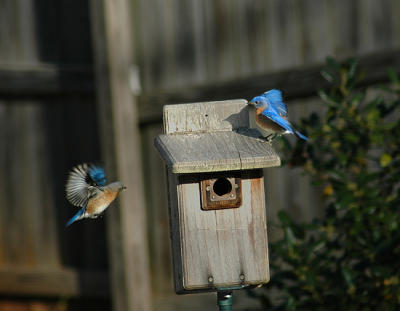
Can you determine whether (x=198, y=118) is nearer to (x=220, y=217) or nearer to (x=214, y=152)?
(x=214, y=152)

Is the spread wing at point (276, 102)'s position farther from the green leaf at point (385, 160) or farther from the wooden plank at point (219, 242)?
the green leaf at point (385, 160)

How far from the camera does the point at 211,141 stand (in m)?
2.39

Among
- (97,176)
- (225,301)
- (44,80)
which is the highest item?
(44,80)

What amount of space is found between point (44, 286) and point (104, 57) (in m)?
1.79

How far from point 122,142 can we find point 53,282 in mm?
1288

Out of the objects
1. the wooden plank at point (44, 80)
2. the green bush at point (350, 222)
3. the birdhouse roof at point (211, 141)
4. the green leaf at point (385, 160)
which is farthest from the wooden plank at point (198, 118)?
the wooden plank at point (44, 80)

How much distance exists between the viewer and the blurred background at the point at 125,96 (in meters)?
4.06

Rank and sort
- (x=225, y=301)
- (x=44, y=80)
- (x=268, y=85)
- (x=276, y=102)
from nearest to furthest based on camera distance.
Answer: (x=225, y=301) → (x=276, y=102) → (x=268, y=85) → (x=44, y=80)

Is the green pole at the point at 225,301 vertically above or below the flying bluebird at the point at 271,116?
below

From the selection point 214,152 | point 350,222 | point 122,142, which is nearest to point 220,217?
point 214,152

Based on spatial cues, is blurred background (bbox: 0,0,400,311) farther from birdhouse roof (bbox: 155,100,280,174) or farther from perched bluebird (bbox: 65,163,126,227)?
perched bluebird (bbox: 65,163,126,227)

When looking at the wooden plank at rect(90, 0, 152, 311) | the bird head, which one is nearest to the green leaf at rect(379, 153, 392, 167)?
the bird head

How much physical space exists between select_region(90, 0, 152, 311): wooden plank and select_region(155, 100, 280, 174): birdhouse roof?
6.74 ft

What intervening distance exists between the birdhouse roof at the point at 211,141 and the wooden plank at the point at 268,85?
1538 mm
